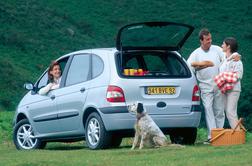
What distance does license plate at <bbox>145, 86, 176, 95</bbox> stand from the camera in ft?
47.4

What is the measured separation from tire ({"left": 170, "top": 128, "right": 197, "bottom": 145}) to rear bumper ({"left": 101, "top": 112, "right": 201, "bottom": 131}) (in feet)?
1.10

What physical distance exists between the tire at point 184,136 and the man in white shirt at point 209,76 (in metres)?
0.37

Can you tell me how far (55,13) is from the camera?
188ft

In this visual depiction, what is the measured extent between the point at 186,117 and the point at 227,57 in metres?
1.36

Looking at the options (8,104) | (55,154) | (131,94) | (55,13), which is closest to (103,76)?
(131,94)

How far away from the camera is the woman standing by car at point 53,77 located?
15.8 metres

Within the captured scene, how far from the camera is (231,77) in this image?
15.0m

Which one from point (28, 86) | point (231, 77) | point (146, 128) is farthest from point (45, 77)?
point (231, 77)

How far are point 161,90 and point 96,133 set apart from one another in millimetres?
1200

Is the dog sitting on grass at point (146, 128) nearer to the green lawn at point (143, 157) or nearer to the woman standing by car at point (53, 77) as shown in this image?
the green lawn at point (143, 157)

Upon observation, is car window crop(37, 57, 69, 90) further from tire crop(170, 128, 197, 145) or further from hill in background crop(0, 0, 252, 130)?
hill in background crop(0, 0, 252, 130)

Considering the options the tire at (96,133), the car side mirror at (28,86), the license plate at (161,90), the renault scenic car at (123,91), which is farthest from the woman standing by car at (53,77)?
the license plate at (161,90)

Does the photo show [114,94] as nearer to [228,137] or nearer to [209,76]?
[228,137]

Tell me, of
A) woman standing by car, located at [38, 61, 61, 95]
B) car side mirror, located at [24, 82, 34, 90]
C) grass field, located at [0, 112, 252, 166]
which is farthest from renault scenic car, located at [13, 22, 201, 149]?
grass field, located at [0, 112, 252, 166]
